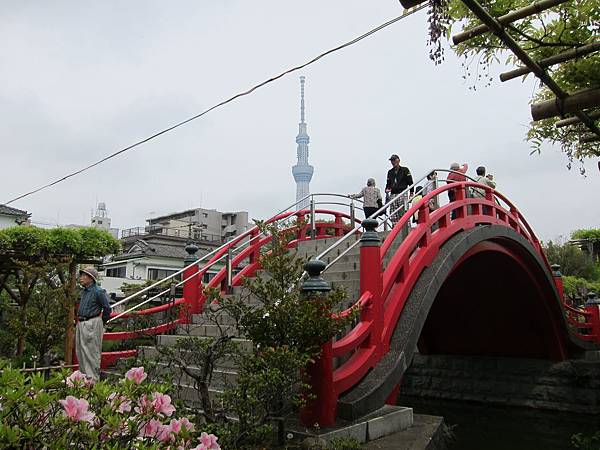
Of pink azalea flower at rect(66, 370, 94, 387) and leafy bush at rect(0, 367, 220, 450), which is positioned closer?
leafy bush at rect(0, 367, 220, 450)

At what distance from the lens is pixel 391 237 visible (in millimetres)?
7090

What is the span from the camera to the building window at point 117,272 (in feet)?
109

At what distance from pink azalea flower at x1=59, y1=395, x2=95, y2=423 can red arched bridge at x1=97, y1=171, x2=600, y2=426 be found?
3152 millimetres

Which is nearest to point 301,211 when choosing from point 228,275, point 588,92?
point 228,275

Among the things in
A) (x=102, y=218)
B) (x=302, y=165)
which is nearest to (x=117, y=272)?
(x=102, y=218)

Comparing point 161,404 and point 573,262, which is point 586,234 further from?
point 161,404

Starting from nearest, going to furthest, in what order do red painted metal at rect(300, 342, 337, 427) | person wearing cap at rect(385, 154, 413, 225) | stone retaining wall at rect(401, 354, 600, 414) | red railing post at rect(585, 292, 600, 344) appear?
red painted metal at rect(300, 342, 337, 427), person wearing cap at rect(385, 154, 413, 225), stone retaining wall at rect(401, 354, 600, 414), red railing post at rect(585, 292, 600, 344)

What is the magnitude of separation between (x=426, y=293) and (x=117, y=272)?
3005 centimetres

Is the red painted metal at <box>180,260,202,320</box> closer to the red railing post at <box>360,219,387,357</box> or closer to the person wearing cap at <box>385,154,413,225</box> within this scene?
the red railing post at <box>360,219,387,357</box>

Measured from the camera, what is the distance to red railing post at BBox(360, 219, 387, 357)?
636cm

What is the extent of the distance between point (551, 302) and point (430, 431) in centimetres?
980

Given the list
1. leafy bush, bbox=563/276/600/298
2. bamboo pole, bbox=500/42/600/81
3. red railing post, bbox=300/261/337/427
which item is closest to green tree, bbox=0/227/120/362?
red railing post, bbox=300/261/337/427

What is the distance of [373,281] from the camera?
639cm

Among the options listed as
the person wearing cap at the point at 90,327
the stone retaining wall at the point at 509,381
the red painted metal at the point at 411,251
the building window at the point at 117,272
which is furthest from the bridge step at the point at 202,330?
the building window at the point at 117,272
